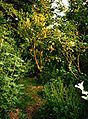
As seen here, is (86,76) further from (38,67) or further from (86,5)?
(86,5)

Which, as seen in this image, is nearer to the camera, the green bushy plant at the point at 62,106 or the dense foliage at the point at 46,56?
the green bushy plant at the point at 62,106

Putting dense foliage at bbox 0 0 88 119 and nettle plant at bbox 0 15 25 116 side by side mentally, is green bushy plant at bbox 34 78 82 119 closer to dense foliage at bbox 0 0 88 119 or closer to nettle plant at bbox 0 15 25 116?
dense foliage at bbox 0 0 88 119

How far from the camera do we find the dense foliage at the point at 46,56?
6.31 m

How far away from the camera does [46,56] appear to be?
877cm

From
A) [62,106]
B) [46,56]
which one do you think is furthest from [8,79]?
[46,56]

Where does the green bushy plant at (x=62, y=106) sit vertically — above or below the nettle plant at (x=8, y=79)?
below

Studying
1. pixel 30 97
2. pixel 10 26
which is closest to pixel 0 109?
pixel 30 97

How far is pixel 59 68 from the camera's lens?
27.5 feet

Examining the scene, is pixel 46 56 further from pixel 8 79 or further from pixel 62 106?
pixel 62 106

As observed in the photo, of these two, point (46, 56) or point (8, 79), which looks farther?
point (46, 56)

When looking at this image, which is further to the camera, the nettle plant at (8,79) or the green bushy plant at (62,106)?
the nettle plant at (8,79)

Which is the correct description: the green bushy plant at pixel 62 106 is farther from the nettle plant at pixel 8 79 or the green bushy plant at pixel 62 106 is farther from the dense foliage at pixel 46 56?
the nettle plant at pixel 8 79

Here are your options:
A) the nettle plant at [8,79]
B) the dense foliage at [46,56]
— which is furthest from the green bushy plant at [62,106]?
the nettle plant at [8,79]

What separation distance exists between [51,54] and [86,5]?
183 cm
